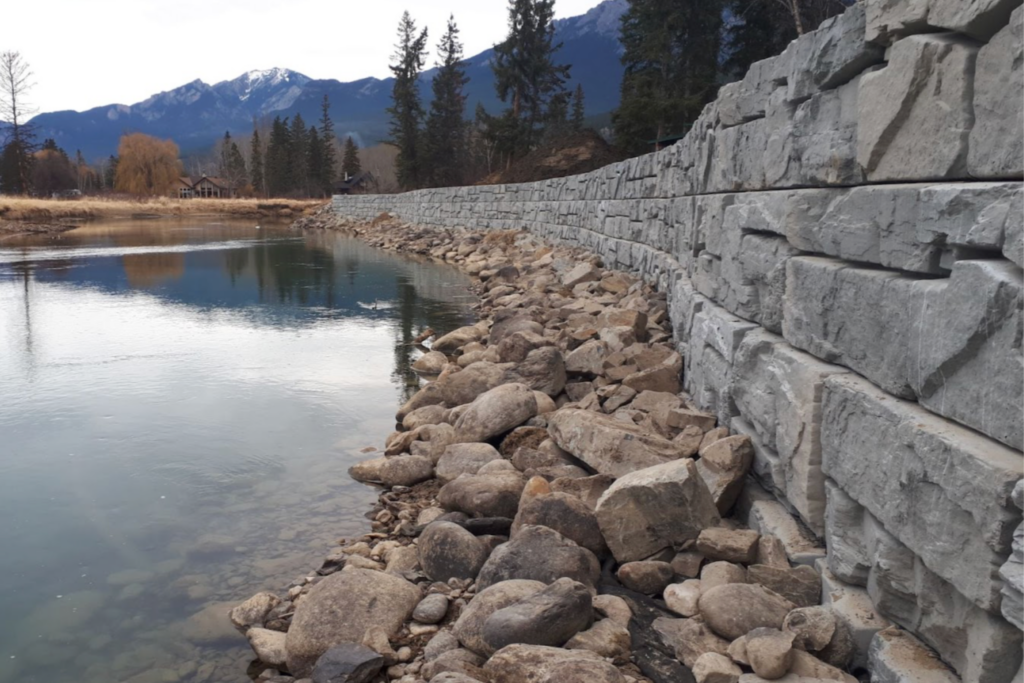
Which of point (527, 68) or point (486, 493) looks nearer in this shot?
point (486, 493)

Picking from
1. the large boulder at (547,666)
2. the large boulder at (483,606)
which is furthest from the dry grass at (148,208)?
the large boulder at (547,666)

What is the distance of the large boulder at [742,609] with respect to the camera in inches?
112

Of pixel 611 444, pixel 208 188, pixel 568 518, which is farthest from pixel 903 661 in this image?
pixel 208 188

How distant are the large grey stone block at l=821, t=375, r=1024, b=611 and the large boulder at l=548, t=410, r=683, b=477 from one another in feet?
4.34

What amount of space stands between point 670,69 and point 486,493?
84.1 feet

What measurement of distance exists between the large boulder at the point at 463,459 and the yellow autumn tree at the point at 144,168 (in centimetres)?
6765

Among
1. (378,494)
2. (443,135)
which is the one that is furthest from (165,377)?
(443,135)

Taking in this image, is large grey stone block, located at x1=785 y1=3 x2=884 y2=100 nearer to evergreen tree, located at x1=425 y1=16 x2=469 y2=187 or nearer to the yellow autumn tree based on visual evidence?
evergreen tree, located at x1=425 y1=16 x2=469 y2=187

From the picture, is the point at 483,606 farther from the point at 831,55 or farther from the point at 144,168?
the point at 144,168

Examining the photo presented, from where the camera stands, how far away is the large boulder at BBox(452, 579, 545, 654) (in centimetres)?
314

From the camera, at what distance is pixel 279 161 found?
6719 centimetres

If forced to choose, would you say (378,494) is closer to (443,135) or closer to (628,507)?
(628,507)

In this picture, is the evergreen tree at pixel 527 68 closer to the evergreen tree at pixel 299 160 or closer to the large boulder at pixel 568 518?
the large boulder at pixel 568 518

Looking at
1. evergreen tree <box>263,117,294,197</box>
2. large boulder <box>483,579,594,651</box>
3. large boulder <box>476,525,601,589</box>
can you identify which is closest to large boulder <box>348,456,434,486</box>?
large boulder <box>476,525,601,589</box>
